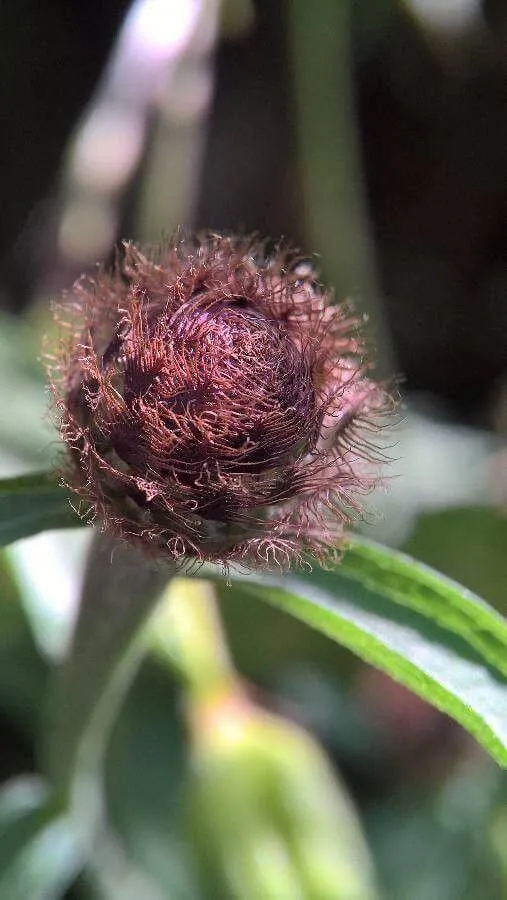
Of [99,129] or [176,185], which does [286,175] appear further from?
[99,129]

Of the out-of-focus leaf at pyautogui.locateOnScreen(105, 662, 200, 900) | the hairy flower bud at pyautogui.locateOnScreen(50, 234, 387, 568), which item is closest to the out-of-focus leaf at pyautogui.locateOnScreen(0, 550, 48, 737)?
the out-of-focus leaf at pyautogui.locateOnScreen(105, 662, 200, 900)

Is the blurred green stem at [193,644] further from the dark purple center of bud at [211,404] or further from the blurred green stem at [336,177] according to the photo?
the dark purple center of bud at [211,404]

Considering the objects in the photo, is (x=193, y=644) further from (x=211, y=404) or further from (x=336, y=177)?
(x=336, y=177)

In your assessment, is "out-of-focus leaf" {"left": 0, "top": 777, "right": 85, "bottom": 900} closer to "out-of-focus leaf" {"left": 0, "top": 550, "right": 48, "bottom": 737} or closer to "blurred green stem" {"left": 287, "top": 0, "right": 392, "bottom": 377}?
"out-of-focus leaf" {"left": 0, "top": 550, "right": 48, "bottom": 737}

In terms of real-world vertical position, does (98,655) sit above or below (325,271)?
below

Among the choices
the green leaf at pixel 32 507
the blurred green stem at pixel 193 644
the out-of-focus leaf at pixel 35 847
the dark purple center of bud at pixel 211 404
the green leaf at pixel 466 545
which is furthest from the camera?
the green leaf at pixel 466 545

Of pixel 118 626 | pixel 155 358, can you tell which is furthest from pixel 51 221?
pixel 155 358

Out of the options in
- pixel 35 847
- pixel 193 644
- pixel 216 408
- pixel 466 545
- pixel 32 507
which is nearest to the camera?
pixel 216 408

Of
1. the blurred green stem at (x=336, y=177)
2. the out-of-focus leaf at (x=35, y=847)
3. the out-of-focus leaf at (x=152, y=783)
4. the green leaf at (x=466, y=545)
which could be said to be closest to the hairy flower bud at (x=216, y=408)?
the out-of-focus leaf at (x=35, y=847)

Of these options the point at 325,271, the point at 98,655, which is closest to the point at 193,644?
the point at 98,655
